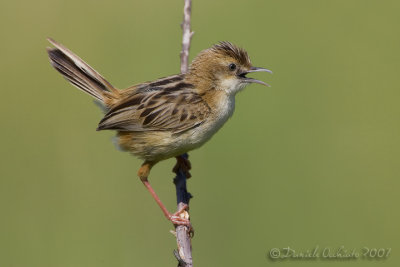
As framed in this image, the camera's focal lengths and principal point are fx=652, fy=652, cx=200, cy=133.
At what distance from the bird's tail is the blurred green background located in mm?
2245

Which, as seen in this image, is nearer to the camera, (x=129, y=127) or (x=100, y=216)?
(x=129, y=127)

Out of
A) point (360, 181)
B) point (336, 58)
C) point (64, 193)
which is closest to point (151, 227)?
point (64, 193)

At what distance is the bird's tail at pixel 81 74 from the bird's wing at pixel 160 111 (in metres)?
0.31

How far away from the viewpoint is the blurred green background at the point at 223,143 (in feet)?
27.6

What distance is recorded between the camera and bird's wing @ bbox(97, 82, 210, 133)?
20.9ft

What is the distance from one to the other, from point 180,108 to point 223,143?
328cm

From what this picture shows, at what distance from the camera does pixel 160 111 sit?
646cm

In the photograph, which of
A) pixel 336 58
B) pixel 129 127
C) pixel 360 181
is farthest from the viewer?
pixel 336 58

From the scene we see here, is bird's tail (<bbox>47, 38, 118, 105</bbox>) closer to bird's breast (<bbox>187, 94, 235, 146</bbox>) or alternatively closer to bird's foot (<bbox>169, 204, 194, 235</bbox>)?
bird's breast (<bbox>187, 94, 235, 146</bbox>)

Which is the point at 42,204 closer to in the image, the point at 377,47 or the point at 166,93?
the point at 166,93

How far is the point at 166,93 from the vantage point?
6.54 meters

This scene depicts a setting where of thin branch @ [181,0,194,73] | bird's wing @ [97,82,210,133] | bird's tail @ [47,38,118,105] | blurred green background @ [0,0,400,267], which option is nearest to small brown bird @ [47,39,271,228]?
bird's wing @ [97,82,210,133]

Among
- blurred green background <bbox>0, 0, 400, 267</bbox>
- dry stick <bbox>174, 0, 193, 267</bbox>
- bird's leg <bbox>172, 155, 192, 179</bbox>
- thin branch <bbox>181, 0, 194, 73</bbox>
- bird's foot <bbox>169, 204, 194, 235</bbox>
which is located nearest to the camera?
dry stick <bbox>174, 0, 193, 267</bbox>

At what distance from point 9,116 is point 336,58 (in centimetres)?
541
